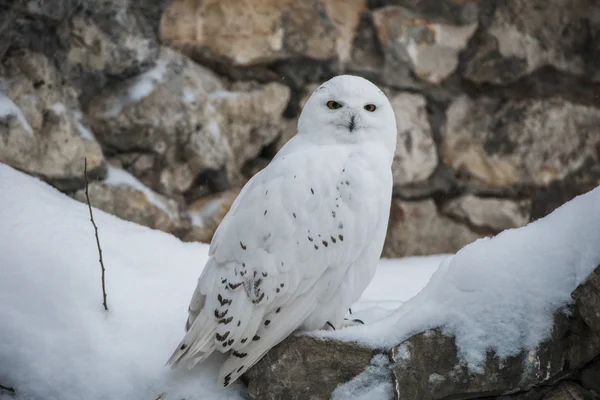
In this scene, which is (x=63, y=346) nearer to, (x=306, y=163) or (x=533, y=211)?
(x=306, y=163)

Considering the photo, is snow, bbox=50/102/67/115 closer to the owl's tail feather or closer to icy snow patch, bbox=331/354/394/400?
the owl's tail feather

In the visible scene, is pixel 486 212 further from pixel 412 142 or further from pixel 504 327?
pixel 504 327

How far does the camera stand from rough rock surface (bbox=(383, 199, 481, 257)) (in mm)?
3525

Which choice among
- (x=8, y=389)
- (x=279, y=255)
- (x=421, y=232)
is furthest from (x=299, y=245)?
(x=421, y=232)

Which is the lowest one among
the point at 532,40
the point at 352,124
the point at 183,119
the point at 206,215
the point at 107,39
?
the point at 206,215

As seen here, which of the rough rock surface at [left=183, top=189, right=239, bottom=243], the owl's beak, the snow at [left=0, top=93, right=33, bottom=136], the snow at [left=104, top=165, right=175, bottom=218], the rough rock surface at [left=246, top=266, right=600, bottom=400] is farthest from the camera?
the rough rock surface at [left=183, top=189, right=239, bottom=243]

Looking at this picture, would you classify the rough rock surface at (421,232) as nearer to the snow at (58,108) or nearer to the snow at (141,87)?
the snow at (141,87)

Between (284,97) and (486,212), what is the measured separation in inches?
48.7

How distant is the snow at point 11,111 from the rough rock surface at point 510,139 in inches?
81.1

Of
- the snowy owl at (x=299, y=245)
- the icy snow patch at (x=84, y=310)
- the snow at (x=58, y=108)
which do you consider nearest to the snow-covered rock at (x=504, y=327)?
the snowy owl at (x=299, y=245)

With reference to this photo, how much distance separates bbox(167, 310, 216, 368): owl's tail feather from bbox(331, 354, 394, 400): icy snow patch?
0.37 meters

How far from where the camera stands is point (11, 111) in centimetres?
268

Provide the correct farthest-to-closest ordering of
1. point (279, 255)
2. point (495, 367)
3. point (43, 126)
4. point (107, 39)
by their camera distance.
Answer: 1. point (107, 39)
2. point (43, 126)
3. point (279, 255)
4. point (495, 367)

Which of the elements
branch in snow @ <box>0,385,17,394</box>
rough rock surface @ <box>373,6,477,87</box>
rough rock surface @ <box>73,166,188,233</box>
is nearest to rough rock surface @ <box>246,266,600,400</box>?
branch in snow @ <box>0,385,17,394</box>
